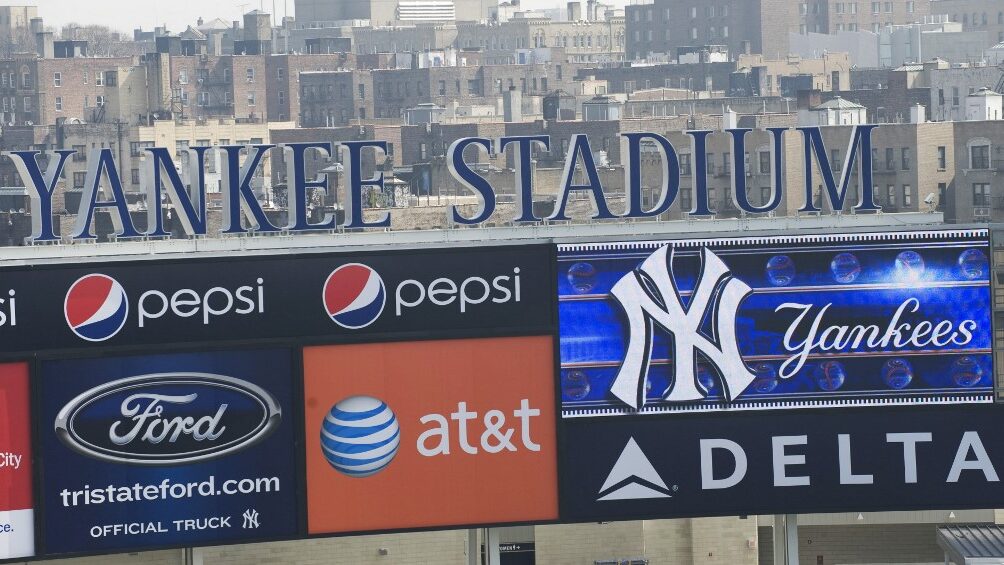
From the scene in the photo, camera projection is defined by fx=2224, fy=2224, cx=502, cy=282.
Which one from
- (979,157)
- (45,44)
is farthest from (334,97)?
(979,157)

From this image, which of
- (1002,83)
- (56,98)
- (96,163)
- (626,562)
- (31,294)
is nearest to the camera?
(31,294)

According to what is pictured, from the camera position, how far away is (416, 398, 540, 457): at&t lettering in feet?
93.4

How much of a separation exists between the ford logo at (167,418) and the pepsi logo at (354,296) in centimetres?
138

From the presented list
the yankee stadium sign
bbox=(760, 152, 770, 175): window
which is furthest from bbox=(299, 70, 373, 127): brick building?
the yankee stadium sign

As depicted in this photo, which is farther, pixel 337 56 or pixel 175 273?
pixel 337 56

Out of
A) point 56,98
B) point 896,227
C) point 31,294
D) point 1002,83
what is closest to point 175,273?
point 31,294

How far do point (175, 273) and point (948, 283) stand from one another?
997 centimetres

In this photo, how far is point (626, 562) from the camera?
3534cm

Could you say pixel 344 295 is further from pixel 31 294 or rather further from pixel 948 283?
pixel 948 283

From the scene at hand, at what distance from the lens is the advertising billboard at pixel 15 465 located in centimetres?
2744

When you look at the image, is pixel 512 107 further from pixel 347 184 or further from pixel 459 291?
pixel 459 291

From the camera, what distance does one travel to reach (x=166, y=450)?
27.8 metres

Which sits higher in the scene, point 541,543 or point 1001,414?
point 1001,414

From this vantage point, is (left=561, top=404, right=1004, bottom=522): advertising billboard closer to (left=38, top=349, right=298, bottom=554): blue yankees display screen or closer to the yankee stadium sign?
the yankee stadium sign
